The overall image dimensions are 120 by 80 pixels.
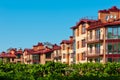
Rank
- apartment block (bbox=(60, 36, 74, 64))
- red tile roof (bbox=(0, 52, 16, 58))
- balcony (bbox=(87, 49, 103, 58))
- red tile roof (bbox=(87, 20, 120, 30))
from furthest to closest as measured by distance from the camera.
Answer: red tile roof (bbox=(0, 52, 16, 58)) → apartment block (bbox=(60, 36, 74, 64)) → balcony (bbox=(87, 49, 103, 58)) → red tile roof (bbox=(87, 20, 120, 30))

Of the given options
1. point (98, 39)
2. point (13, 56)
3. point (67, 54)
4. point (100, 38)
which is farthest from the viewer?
point (13, 56)

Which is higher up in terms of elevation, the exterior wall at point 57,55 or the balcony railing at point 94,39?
the balcony railing at point 94,39

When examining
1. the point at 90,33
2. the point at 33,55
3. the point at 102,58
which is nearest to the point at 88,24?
the point at 90,33

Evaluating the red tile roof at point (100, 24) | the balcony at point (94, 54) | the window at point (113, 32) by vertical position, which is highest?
the red tile roof at point (100, 24)

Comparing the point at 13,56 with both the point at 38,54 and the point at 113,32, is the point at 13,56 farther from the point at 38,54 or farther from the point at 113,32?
the point at 113,32

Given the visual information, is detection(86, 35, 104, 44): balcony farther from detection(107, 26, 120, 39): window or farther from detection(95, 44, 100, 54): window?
detection(107, 26, 120, 39): window

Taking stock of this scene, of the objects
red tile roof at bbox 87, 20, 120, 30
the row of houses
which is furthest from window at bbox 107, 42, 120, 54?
red tile roof at bbox 87, 20, 120, 30

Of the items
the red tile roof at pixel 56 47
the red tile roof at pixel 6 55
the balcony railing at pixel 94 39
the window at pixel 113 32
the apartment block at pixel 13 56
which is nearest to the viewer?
the window at pixel 113 32

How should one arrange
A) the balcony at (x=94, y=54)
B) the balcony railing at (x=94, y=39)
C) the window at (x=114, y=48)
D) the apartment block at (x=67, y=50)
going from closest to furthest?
the window at (x=114, y=48) < the balcony at (x=94, y=54) < the balcony railing at (x=94, y=39) < the apartment block at (x=67, y=50)

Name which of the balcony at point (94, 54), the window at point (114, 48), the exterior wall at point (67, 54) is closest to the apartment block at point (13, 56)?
the exterior wall at point (67, 54)

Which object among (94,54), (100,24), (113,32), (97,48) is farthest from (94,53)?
(113,32)

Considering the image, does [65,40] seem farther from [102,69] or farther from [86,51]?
[102,69]

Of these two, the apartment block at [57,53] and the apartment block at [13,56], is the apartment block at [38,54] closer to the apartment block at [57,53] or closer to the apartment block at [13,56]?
the apartment block at [57,53]

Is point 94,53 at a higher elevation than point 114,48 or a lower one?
lower
